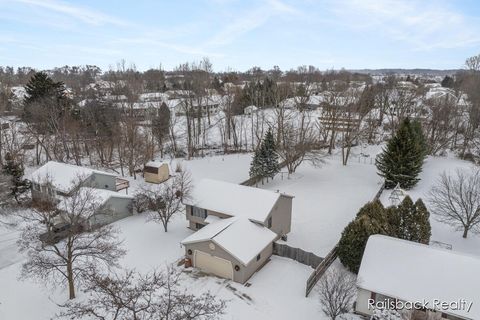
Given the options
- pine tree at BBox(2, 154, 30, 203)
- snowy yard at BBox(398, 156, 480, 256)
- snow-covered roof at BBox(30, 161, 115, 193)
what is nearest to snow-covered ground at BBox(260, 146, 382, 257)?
snowy yard at BBox(398, 156, 480, 256)

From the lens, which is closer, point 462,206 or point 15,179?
point 462,206

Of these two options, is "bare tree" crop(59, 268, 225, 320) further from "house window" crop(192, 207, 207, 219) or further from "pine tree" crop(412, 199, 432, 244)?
"pine tree" crop(412, 199, 432, 244)

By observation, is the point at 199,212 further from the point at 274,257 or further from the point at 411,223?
the point at 411,223

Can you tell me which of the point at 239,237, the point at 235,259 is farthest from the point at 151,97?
the point at 235,259

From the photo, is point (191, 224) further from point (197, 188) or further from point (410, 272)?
point (410, 272)

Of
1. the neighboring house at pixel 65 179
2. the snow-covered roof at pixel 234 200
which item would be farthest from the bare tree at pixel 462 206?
the neighboring house at pixel 65 179

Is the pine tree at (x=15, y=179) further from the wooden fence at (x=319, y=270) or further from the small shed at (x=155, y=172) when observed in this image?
the wooden fence at (x=319, y=270)

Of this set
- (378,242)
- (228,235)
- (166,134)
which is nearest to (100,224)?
(228,235)

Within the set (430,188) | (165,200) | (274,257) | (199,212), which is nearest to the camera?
(274,257)

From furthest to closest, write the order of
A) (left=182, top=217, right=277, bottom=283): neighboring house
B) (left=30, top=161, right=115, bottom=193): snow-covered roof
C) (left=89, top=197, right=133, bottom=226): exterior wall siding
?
(left=30, top=161, right=115, bottom=193): snow-covered roof → (left=89, top=197, right=133, bottom=226): exterior wall siding → (left=182, top=217, right=277, bottom=283): neighboring house
